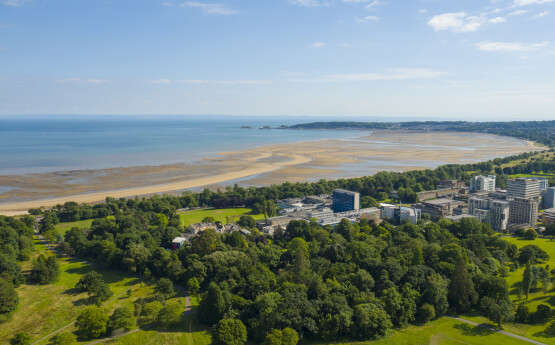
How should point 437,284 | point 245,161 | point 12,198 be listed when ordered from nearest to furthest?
point 437,284 < point 12,198 < point 245,161

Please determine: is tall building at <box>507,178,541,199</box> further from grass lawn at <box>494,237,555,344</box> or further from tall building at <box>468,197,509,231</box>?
grass lawn at <box>494,237,555,344</box>

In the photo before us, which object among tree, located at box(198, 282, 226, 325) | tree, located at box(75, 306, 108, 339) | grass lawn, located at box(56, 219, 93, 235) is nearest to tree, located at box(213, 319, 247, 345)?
tree, located at box(198, 282, 226, 325)

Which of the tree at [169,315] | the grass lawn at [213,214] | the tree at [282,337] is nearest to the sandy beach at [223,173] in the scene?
the grass lawn at [213,214]

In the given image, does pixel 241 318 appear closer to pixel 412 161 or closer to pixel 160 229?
pixel 160 229

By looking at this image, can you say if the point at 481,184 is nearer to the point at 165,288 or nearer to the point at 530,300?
the point at 530,300

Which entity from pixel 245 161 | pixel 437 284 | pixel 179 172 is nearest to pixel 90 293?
pixel 437 284

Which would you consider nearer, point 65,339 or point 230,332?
point 230,332

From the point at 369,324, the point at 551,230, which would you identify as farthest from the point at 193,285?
the point at 551,230
